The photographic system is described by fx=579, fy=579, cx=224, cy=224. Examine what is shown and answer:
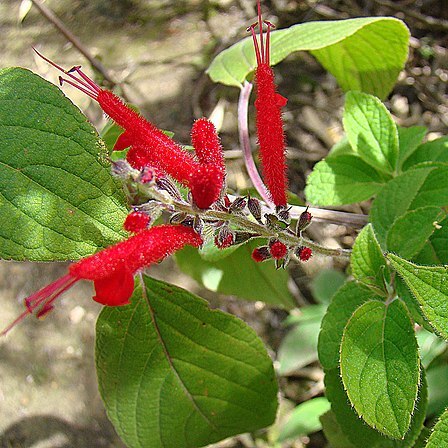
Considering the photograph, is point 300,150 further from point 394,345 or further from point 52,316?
point 394,345

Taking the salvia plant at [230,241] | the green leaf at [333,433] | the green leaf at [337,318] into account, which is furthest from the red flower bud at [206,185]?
the green leaf at [333,433]

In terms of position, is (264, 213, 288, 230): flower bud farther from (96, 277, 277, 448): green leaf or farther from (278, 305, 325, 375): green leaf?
(278, 305, 325, 375): green leaf

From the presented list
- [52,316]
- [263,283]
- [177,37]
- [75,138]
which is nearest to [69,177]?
[75,138]

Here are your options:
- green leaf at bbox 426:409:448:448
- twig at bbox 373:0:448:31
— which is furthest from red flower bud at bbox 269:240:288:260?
twig at bbox 373:0:448:31

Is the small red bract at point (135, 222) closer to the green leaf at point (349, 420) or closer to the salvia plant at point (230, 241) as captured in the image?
the salvia plant at point (230, 241)

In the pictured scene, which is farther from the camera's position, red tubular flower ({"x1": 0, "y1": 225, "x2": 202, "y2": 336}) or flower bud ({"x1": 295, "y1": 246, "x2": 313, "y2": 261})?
flower bud ({"x1": 295, "y1": 246, "x2": 313, "y2": 261})

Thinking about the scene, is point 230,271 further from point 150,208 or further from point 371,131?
point 150,208
